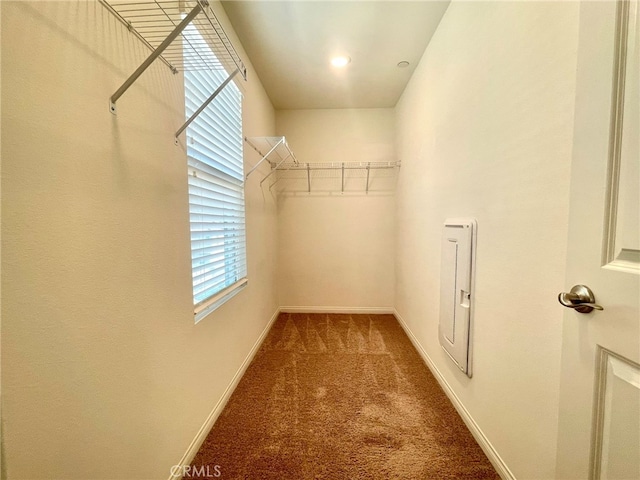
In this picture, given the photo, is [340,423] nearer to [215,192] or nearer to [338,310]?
[215,192]

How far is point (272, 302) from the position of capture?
288cm

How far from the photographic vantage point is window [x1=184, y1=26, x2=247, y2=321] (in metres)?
1.29

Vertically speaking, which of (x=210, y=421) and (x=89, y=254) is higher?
(x=89, y=254)

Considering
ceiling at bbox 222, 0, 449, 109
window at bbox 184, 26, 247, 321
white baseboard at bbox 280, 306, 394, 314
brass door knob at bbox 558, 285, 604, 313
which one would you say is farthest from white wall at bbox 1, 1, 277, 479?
white baseboard at bbox 280, 306, 394, 314

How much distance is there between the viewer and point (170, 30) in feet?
3.28

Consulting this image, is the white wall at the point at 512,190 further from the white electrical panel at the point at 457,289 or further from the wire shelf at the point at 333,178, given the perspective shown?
the wire shelf at the point at 333,178

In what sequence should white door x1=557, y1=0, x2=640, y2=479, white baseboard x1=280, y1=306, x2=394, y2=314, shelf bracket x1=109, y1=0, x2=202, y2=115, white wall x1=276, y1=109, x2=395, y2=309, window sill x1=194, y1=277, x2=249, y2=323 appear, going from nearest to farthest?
white door x1=557, y1=0, x2=640, y2=479 → shelf bracket x1=109, y1=0, x2=202, y2=115 → window sill x1=194, y1=277, x2=249, y2=323 → white wall x1=276, y1=109, x2=395, y2=309 → white baseboard x1=280, y1=306, x2=394, y2=314

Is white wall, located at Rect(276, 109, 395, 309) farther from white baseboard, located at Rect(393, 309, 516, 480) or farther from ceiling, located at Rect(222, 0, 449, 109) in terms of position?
white baseboard, located at Rect(393, 309, 516, 480)

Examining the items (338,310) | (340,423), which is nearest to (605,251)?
(340,423)

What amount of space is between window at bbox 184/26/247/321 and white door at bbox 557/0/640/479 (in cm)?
145

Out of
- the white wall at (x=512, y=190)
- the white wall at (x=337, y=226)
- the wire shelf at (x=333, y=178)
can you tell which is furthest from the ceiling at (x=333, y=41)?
the wire shelf at (x=333, y=178)

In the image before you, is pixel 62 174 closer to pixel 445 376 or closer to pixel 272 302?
pixel 445 376

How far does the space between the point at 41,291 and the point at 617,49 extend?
1.44 m

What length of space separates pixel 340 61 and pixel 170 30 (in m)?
1.53
